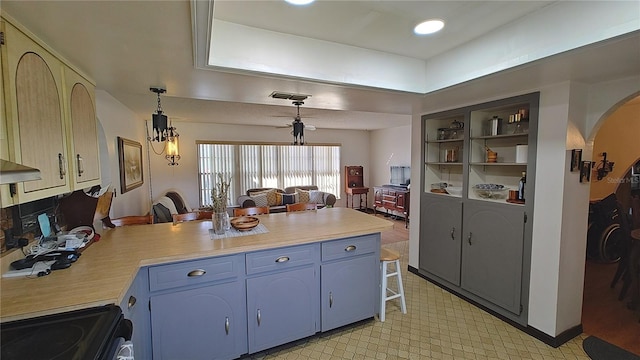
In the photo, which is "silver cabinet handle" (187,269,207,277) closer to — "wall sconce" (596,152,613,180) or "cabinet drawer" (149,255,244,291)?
"cabinet drawer" (149,255,244,291)

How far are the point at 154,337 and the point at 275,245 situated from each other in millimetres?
937

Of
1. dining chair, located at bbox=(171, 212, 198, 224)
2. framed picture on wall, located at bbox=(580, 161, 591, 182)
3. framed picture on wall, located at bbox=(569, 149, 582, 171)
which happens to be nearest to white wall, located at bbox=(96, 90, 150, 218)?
dining chair, located at bbox=(171, 212, 198, 224)

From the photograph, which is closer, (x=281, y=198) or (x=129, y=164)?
(x=129, y=164)

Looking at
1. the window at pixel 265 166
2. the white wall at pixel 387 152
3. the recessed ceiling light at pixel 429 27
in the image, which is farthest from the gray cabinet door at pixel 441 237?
the window at pixel 265 166

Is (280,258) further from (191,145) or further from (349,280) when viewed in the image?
(191,145)

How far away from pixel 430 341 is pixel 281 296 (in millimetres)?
1320

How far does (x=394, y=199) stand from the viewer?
6457 mm

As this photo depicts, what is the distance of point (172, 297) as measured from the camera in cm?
181

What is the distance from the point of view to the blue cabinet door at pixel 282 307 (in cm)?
205

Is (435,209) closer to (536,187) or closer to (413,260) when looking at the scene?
(413,260)

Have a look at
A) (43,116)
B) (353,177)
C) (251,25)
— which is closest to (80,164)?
(43,116)

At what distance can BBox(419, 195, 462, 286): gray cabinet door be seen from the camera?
3.04 meters

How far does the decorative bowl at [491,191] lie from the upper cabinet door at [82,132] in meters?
3.35

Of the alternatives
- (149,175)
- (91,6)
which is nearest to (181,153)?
(149,175)
